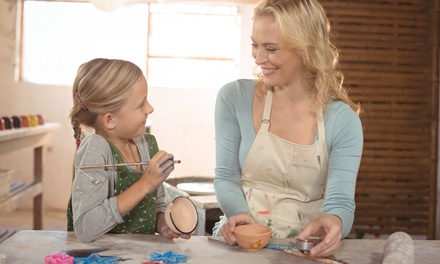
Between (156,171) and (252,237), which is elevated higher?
(156,171)

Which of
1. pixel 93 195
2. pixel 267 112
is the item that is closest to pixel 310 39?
pixel 267 112

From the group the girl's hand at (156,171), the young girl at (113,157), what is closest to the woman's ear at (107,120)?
the young girl at (113,157)

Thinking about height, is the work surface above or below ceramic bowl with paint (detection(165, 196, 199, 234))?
below

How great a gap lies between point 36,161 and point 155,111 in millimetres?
1645

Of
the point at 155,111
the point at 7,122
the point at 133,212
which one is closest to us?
the point at 133,212

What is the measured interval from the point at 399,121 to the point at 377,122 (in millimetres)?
194

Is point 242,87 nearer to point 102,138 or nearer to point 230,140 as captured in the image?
point 230,140

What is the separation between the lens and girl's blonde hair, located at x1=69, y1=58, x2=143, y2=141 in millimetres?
2189

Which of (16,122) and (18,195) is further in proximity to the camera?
(18,195)

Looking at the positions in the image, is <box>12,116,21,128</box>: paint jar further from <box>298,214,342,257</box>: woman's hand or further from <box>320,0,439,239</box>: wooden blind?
<box>298,214,342,257</box>: woman's hand

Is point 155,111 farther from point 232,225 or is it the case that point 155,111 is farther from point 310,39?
point 232,225

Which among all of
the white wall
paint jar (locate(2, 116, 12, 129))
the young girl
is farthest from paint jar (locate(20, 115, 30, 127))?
the young girl

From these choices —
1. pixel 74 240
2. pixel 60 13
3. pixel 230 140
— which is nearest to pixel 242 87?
pixel 230 140

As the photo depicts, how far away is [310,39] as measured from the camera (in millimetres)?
2369
